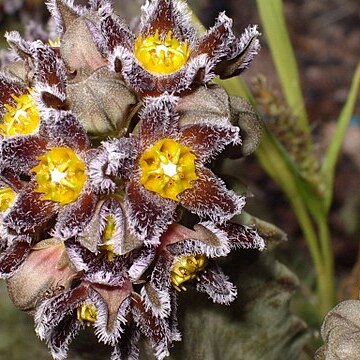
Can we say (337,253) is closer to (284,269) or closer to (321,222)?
(321,222)

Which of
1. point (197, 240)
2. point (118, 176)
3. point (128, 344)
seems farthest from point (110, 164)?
point (128, 344)

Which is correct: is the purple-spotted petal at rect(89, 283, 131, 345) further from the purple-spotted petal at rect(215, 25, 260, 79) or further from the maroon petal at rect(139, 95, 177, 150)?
the purple-spotted petal at rect(215, 25, 260, 79)

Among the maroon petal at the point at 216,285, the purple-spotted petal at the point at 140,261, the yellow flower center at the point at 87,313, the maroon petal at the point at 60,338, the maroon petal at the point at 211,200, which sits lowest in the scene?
the maroon petal at the point at 216,285

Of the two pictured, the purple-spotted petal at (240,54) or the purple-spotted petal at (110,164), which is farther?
the purple-spotted petal at (240,54)

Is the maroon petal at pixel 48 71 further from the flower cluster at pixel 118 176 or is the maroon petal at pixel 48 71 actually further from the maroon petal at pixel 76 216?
the maroon petal at pixel 76 216

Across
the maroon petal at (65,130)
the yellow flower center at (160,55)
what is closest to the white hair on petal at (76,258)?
the maroon petal at (65,130)

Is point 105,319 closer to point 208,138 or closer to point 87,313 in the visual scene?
point 87,313

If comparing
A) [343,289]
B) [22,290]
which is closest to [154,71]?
[22,290]
